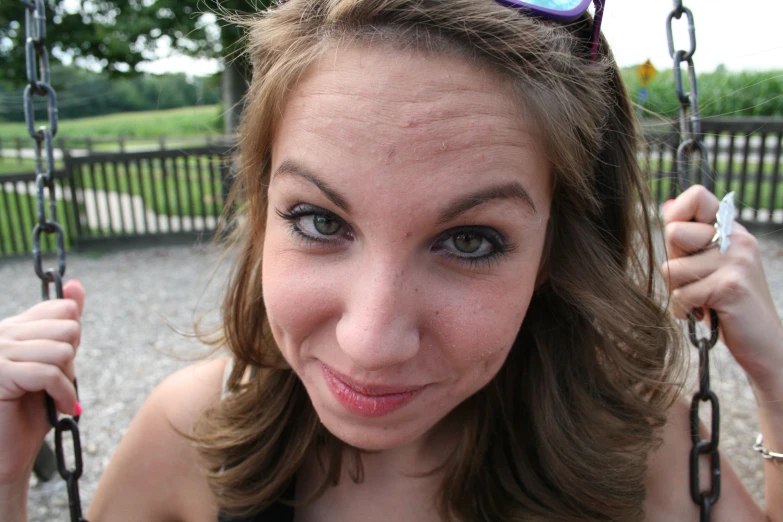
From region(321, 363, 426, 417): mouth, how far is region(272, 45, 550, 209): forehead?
1.37ft

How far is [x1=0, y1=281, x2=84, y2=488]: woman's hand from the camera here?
4.63ft

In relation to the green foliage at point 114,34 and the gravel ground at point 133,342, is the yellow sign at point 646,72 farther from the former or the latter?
the green foliage at point 114,34

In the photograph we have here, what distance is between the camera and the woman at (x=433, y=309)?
3.62 feet

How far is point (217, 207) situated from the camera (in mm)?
9031

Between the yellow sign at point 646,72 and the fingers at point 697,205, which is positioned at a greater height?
the yellow sign at point 646,72

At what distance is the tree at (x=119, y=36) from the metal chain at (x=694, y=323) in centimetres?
814

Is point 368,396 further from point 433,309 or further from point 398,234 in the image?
point 398,234

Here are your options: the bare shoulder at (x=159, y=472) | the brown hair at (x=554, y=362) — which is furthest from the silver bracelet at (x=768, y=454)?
the bare shoulder at (x=159, y=472)

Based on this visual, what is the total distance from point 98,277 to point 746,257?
7.22 m

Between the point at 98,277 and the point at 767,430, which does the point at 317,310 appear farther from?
the point at 98,277

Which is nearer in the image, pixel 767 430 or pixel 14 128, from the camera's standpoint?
pixel 767 430

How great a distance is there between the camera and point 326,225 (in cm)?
122

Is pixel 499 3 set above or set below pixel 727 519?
above

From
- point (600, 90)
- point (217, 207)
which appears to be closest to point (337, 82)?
point (600, 90)
